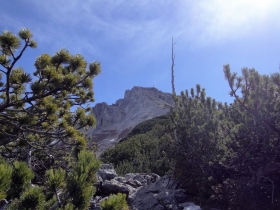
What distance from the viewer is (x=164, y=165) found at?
1147 cm

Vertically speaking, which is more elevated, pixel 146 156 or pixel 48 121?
Answer: pixel 146 156

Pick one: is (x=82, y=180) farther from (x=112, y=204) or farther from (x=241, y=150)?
(x=241, y=150)

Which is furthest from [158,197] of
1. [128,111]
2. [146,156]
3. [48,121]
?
[128,111]

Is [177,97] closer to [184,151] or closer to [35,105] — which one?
[184,151]

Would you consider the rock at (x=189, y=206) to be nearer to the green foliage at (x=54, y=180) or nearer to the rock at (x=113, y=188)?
the rock at (x=113, y=188)

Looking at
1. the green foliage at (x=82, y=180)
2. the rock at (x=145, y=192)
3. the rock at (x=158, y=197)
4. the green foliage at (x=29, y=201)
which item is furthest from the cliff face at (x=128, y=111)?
the green foliage at (x=29, y=201)

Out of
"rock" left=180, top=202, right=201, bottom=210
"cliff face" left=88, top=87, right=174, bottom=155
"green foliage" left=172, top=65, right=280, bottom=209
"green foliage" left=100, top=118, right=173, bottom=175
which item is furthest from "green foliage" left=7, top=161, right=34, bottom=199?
"cliff face" left=88, top=87, right=174, bottom=155

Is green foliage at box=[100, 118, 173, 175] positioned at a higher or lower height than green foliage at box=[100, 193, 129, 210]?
higher

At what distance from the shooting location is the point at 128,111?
5062 centimetres

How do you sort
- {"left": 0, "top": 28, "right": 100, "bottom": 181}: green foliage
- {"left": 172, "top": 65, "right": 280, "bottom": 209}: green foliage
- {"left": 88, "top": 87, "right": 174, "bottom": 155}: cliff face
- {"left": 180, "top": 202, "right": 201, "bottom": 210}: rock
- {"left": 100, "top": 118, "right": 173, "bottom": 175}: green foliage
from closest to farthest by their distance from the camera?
1. {"left": 0, "top": 28, "right": 100, "bottom": 181}: green foliage
2. {"left": 172, "top": 65, "right": 280, "bottom": 209}: green foliage
3. {"left": 180, "top": 202, "right": 201, "bottom": 210}: rock
4. {"left": 100, "top": 118, "right": 173, "bottom": 175}: green foliage
5. {"left": 88, "top": 87, "right": 174, "bottom": 155}: cliff face

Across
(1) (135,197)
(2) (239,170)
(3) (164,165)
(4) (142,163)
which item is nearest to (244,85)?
(2) (239,170)

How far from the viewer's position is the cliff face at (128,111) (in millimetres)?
42750

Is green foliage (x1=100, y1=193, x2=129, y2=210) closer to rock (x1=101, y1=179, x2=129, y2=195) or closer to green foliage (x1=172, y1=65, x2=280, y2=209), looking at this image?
green foliage (x1=172, y1=65, x2=280, y2=209)

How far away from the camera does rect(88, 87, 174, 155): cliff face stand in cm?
4275
